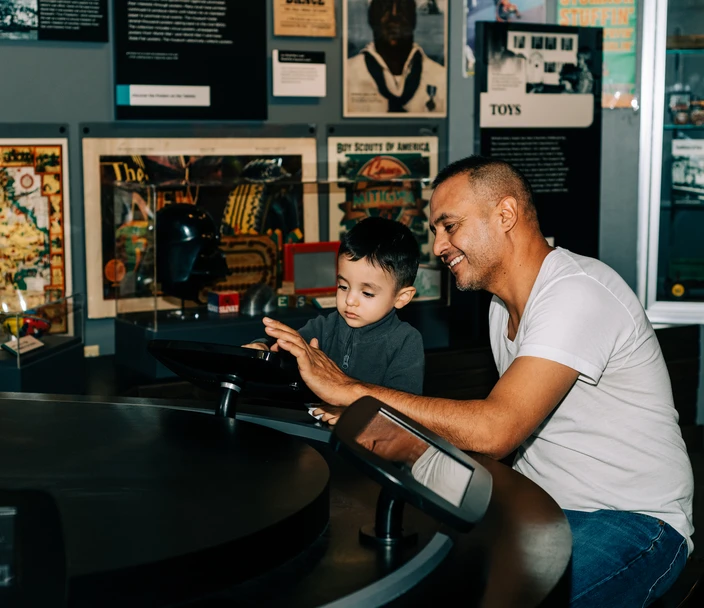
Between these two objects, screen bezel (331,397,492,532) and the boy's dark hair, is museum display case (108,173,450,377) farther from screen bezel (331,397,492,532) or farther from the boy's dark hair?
screen bezel (331,397,492,532)

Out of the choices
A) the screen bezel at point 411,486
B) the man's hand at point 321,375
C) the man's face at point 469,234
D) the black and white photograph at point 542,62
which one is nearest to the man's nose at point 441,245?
the man's face at point 469,234

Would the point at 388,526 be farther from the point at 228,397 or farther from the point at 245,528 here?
the point at 228,397

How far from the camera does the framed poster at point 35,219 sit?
352cm

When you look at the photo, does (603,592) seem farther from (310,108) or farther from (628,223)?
(628,223)

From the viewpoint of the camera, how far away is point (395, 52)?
13.6 ft

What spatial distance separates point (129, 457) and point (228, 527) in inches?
12.7

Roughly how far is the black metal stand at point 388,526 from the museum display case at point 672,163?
340 cm

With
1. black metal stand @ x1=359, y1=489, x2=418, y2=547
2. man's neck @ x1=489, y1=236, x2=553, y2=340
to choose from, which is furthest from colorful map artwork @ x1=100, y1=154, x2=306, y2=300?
black metal stand @ x1=359, y1=489, x2=418, y2=547

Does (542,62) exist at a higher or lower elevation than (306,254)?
higher

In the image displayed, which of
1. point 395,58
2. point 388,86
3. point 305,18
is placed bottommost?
point 388,86

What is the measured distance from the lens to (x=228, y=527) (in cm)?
118

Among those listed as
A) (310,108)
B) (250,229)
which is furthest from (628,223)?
(250,229)

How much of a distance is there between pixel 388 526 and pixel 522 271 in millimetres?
861

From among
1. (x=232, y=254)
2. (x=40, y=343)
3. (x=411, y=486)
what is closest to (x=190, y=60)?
(x=232, y=254)
